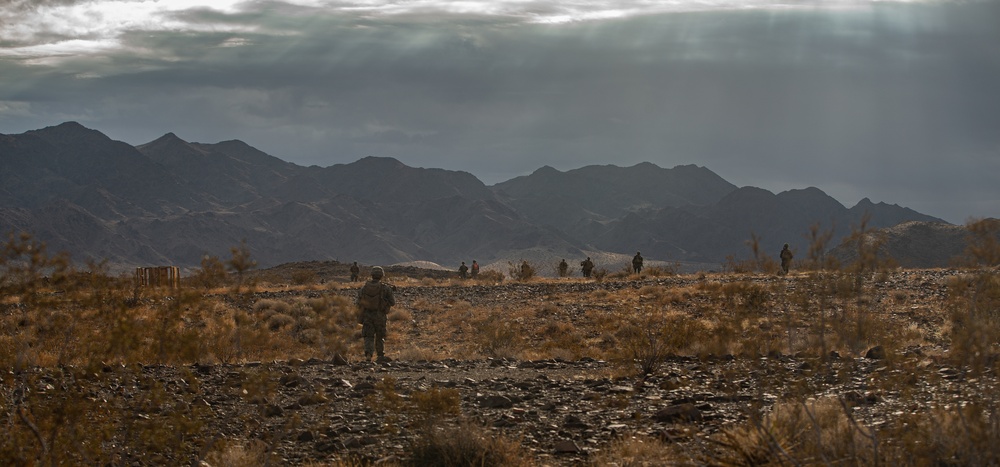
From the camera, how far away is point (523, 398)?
38.7ft

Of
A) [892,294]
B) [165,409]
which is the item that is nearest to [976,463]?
[165,409]

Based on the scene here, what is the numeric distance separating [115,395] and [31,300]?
1.84m

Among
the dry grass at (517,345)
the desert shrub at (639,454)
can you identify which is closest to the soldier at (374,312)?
the dry grass at (517,345)

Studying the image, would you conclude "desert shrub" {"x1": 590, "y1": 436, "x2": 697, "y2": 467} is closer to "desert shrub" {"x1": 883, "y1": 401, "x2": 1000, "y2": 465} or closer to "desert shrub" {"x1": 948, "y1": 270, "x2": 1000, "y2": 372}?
"desert shrub" {"x1": 883, "y1": 401, "x2": 1000, "y2": 465}

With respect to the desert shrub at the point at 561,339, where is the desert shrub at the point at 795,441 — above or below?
above

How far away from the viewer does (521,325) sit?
25203mm

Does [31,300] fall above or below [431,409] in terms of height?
above

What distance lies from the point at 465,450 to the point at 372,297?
31.6ft

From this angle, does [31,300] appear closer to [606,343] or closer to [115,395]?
[115,395]

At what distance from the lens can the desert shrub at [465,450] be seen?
8836 millimetres

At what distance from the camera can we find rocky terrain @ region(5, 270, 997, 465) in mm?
9422

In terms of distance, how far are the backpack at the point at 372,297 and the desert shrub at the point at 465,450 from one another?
29.5 ft

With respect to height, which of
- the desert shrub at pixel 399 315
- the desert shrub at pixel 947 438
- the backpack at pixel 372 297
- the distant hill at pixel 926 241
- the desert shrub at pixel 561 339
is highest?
the distant hill at pixel 926 241

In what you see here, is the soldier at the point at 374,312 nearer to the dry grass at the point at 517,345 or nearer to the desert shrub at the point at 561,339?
the dry grass at the point at 517,345
